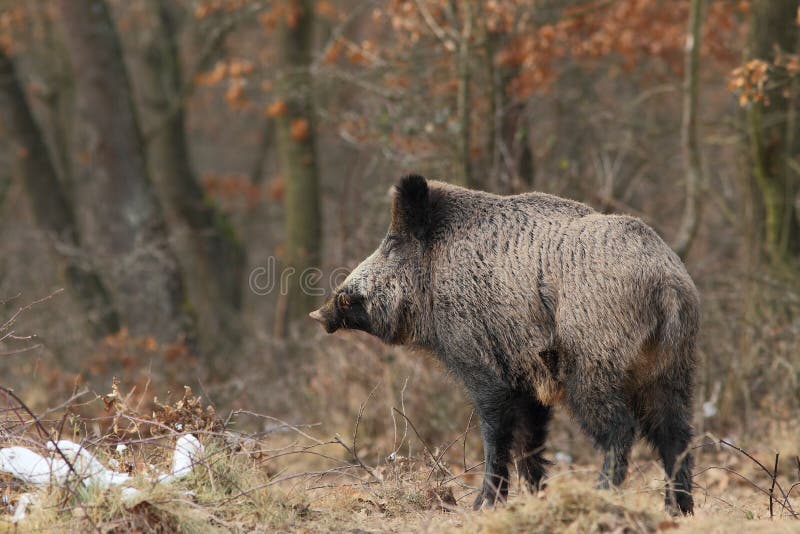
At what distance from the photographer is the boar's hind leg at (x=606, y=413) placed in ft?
17.5

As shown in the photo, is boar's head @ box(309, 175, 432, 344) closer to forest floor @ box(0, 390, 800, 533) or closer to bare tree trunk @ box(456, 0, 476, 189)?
forest floor @ box(0, 390, 800, 533)

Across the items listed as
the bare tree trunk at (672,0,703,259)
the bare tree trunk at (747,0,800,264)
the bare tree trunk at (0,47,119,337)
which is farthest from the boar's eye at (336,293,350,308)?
the bare tree trunk at (0,47,119,337)

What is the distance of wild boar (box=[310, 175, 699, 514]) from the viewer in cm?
530

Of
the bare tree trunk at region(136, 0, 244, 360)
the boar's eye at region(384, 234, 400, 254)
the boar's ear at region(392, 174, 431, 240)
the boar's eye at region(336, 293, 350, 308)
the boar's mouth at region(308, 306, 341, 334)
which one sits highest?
the boar's ear at region(392, 174, 431, 240)

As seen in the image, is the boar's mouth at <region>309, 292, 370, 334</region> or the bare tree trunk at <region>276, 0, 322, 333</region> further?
the bare tree trunk at <region>276, 0, 322, 333</region>

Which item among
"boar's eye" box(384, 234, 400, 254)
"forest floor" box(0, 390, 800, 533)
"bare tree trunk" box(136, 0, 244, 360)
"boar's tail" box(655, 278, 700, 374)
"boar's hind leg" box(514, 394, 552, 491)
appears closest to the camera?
"forest floor" box(0, 390, 800, 533)

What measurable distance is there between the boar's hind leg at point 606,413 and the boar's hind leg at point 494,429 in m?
Answer: 0.47

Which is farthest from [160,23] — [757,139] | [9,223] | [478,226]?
[478,226]

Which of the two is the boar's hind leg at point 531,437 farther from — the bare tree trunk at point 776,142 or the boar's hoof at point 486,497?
the bare tree trunk at point 776,142

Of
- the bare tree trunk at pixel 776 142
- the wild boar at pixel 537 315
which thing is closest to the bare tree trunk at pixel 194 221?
the bare tree trunk at pixel 776 142

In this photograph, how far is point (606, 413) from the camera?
536 cm

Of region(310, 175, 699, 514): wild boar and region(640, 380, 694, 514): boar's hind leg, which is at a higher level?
region(310, 175, 699, 514): wild boar

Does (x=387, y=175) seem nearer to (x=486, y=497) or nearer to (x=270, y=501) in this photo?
(x=486, y=497)

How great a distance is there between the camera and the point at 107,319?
1406 cm
